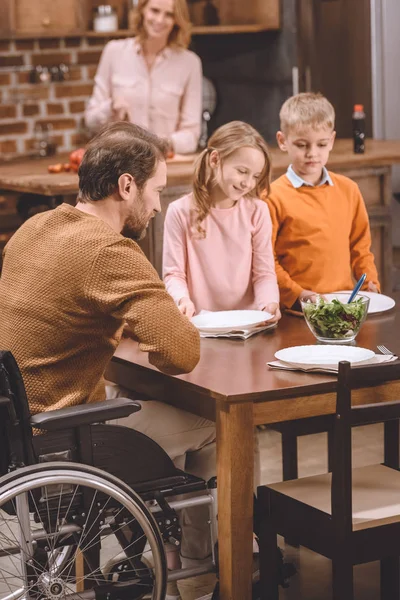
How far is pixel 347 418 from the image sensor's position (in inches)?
91.0

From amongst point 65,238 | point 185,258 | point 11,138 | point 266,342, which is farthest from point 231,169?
point 11,138

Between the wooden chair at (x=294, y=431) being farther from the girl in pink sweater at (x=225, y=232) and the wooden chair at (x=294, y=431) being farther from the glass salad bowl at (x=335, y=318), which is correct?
the glass salad bowl at (x=335, y=318)

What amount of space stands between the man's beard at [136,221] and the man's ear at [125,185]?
0.03 meters

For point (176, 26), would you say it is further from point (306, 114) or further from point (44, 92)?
A: point (306, 114)

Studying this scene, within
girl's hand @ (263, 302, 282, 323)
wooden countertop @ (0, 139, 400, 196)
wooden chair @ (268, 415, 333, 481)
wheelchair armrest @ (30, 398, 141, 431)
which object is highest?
wooden countertop @ (0, 139, 400, 196)

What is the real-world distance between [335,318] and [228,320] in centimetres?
36

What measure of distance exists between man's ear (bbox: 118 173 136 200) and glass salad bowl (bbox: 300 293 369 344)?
546 millimetres

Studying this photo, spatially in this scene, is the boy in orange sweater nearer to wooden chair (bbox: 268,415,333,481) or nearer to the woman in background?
wooden chair (bbox: 268,415,333,481)

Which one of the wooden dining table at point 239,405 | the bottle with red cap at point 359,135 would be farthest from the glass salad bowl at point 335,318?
the bottle with red cap at point 359,135

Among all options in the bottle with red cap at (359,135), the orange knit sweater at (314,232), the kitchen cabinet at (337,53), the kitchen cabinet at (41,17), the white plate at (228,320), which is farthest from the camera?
the kitchen cabinet at (337,53)

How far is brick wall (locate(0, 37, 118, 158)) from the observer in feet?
18.6

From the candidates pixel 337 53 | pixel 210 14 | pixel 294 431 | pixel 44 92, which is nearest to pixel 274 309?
pixel 294 431

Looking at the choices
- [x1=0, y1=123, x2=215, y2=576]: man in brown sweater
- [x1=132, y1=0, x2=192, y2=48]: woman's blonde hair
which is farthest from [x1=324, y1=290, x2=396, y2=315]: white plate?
[x1=132, y1=0, x2=192, y2=48]: woman's blonde hair

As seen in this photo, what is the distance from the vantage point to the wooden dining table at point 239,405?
2420 mm
